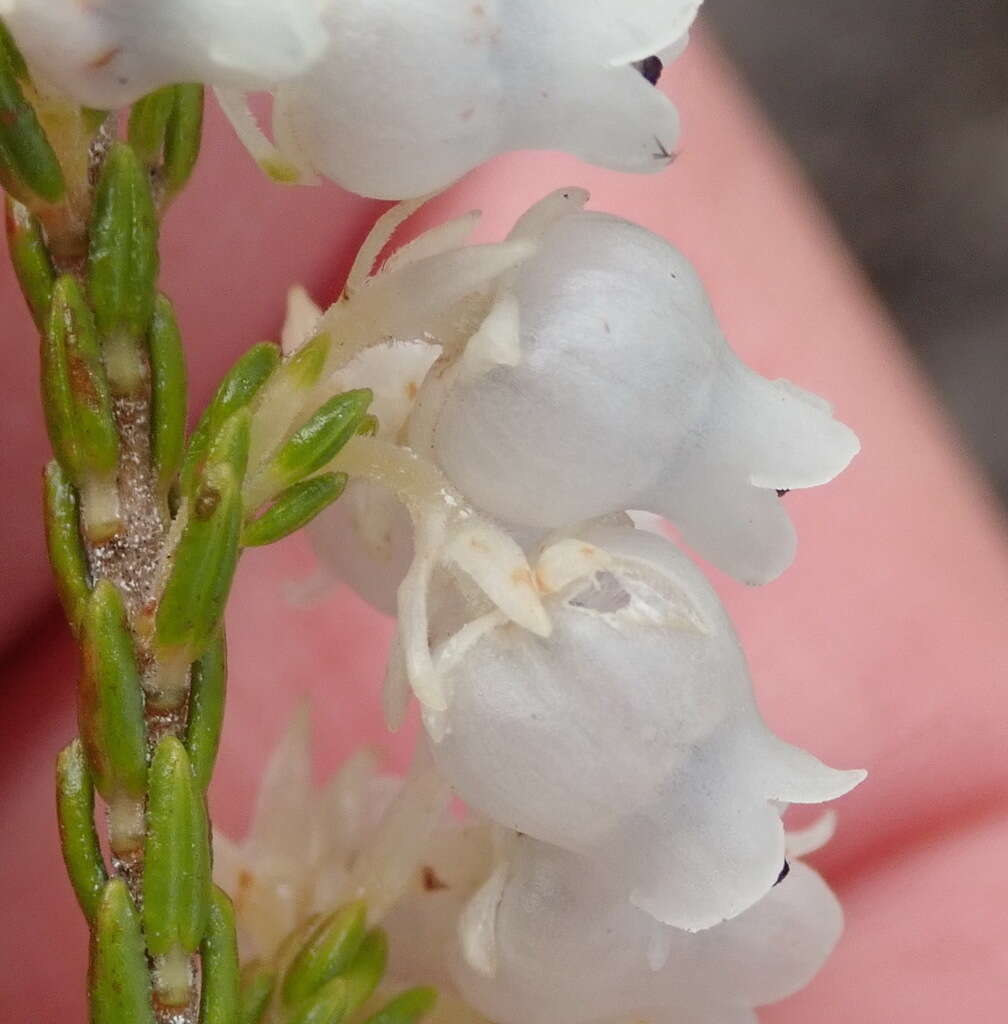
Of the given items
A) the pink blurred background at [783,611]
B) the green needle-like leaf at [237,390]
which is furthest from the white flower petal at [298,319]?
the pink blurred background at [783,611]

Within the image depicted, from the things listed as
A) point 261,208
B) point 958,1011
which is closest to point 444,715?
point 958,1011

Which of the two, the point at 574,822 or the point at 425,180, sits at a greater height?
the point at 425,180

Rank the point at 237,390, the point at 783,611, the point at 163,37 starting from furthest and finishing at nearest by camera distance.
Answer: the point at 783,611
the point at 237,390
the point at 163,37

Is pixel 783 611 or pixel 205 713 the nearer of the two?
pixel 205 713

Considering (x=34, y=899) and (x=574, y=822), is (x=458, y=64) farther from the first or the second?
(x=34, y=899)

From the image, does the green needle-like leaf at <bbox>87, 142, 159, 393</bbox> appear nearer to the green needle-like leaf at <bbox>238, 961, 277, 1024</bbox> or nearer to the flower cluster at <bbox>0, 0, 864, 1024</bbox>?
the flower cluster at <bbox>0, 0, 864, 1024</bbox>

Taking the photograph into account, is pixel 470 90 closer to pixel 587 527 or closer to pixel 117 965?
pixel 587 527

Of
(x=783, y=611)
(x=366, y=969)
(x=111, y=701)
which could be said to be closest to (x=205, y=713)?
(x=111, y=701)
